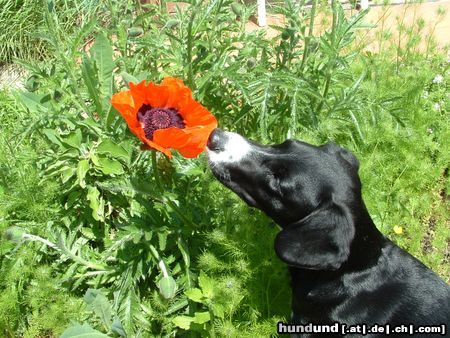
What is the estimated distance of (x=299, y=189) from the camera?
250 cm

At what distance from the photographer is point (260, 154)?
105 inches

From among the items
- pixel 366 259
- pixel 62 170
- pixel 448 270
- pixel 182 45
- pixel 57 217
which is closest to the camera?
pixel 366 259

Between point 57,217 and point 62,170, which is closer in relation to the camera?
point 62,170

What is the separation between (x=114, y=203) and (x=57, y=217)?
36cm

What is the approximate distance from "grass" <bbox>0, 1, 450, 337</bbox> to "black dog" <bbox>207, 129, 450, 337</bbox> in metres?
0.28

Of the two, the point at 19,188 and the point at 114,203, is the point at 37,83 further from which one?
the point at 114,203

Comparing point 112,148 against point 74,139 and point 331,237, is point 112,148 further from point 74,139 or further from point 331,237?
point 331,237

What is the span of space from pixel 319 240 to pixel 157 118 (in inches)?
34.7

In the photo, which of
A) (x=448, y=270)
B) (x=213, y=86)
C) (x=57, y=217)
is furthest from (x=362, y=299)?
(x=57, y=217)

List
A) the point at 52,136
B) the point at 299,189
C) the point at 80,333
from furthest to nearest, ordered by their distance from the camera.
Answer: the point at 52,136 < the point at 299,189 < the point at 80,333

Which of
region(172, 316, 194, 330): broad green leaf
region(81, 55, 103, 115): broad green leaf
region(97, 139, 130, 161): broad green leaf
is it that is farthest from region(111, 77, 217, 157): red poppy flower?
region(172, 316, 194, 330): broad green leaf

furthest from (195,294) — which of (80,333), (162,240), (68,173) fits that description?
(68,173)

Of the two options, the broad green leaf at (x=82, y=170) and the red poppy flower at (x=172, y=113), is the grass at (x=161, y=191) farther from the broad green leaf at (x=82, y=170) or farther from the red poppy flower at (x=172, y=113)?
the red poppy flower at (x=172, y=113)

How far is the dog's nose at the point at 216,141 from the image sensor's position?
266cm
